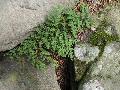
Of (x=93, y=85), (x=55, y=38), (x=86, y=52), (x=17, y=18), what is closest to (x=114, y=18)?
(x=86, y=52)

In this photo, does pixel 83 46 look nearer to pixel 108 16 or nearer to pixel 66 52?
pixel 66 52

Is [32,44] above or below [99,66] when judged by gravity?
above

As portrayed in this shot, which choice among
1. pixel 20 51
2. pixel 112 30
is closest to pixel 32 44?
pixel 20 51

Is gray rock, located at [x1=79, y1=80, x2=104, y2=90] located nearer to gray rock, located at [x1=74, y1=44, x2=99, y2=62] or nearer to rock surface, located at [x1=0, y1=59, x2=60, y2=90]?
gray rock, located at [x1=74, y1=44, x2=99, y2=62]

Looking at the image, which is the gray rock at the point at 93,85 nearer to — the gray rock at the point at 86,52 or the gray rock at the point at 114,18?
the gray rock at the point at 86,52

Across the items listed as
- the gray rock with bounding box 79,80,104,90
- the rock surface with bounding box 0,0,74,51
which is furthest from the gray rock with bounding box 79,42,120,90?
the rock surface with bounding box 0,0,74,51

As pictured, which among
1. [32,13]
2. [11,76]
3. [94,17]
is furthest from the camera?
[94,17]

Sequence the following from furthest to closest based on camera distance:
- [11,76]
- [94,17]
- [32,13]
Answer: [94,17]
[11,76]
[32,13]
